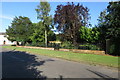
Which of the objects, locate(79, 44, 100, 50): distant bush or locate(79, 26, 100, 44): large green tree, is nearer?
locate(79, 44, 100, 50): distant bush

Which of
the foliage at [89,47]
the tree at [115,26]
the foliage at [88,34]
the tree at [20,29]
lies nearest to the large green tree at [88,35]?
the foliage at [88,34]

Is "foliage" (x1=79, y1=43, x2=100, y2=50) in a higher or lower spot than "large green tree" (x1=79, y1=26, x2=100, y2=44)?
lower

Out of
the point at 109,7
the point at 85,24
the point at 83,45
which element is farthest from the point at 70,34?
the point at 109,7

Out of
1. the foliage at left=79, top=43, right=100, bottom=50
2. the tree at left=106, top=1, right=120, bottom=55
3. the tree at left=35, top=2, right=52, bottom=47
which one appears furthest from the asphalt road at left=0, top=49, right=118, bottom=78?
the tree at left=35, top=2, right=52, bottom=47

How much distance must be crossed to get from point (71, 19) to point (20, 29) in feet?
69.6

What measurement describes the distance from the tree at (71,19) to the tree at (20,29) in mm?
16743

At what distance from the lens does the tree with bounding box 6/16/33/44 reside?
40531 millimetres

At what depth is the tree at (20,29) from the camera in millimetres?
40531

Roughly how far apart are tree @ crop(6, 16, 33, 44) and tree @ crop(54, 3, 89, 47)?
54.9ft

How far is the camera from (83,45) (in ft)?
69.9

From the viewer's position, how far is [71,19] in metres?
24.9

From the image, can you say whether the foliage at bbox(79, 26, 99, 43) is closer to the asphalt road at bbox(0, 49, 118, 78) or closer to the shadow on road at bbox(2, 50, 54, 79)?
the shadow on road at bbox(2, 50, 54, 79)

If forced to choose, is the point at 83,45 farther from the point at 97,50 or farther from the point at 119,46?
the point at 119,46

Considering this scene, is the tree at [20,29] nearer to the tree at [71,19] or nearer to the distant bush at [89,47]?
the tree at [71,19]
